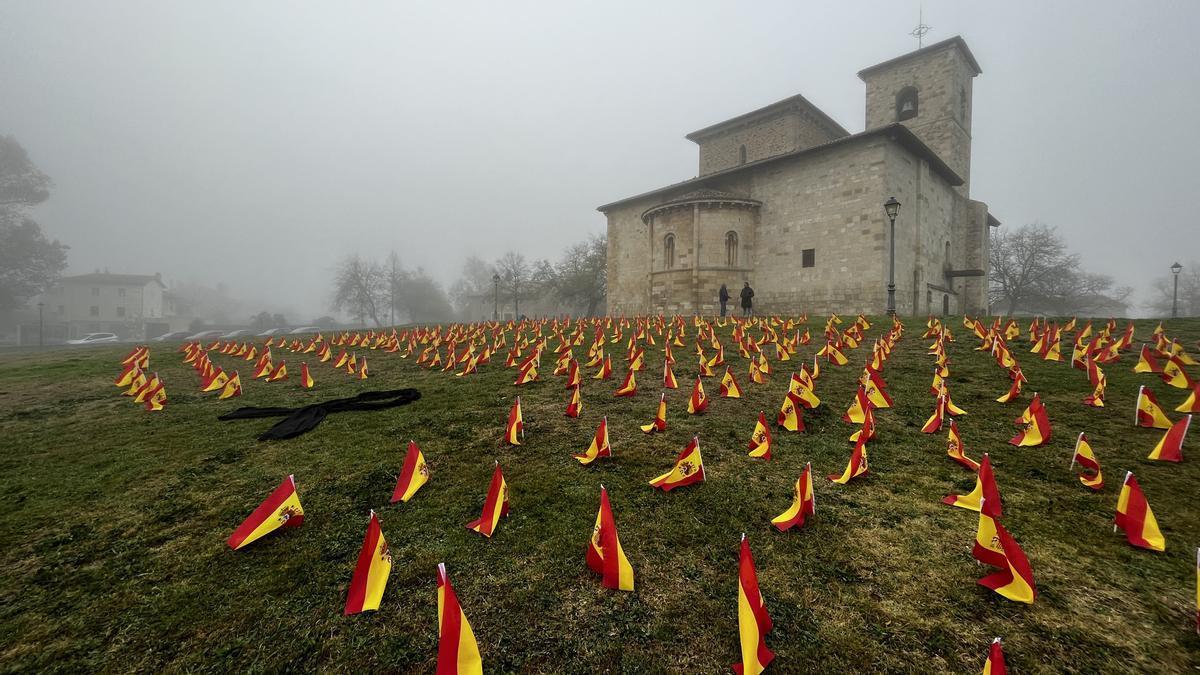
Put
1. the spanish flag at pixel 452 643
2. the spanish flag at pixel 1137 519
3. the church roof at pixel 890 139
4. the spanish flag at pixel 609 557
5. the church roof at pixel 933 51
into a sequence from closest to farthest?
the spanish flag at pixel 452 643 < the spanish flag at pixel 609 557 < the spanish flag at pixel 1137 519 < the church roof at pixel 890 139 < the church roof at pixel 933 51

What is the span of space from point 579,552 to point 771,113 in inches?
1559

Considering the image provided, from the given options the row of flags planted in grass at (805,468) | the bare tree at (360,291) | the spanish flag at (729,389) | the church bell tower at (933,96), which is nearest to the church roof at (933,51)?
the church bell tower at (933,96)

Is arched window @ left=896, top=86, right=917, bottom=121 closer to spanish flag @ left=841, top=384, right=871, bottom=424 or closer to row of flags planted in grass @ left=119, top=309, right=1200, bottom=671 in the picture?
row of flags planted in grass @ left=119, top=309, right=1200, bottom=671

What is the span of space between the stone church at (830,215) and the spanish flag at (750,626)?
2765 cm

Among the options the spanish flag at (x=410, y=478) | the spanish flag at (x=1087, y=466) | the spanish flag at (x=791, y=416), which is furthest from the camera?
the spanish flag at (x=791, y=416)

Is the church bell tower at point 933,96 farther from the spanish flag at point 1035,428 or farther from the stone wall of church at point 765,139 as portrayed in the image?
the spanish flag at point 1035,428

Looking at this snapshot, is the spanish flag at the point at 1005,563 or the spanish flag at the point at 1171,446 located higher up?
the spanish flag at the point at 1171,446

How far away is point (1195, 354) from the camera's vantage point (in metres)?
8.72

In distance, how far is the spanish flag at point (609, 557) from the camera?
2791mm

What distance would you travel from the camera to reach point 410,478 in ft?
13.3

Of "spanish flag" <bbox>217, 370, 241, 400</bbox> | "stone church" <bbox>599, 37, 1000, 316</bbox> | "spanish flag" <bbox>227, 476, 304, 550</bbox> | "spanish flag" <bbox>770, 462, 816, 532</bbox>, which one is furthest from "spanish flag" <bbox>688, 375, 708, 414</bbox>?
"stone church" <bbox>599, 37, 1000, 316</bbox>

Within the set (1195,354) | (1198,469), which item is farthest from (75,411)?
(1195,354)

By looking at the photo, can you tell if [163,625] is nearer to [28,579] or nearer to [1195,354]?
[28,579]

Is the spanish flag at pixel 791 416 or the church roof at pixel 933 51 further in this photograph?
the church roof at pixel 933 51
